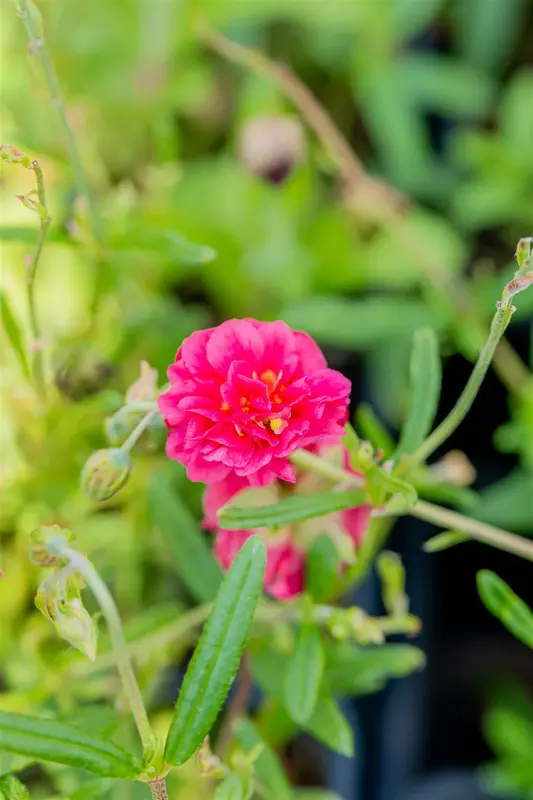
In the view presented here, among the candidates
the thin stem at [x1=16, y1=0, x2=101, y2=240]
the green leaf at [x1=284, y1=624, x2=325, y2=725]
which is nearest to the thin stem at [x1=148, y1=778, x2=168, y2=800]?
the green leaf at [x1=284, y1=624, x2=325, y2=725]

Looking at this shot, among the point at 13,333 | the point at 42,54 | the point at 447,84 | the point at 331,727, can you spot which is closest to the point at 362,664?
the point at 331,727

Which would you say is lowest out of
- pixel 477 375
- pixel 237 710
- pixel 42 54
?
pixel 237 710

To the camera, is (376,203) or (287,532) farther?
(376,203)

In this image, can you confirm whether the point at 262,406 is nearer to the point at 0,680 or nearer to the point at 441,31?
the point at 0,680

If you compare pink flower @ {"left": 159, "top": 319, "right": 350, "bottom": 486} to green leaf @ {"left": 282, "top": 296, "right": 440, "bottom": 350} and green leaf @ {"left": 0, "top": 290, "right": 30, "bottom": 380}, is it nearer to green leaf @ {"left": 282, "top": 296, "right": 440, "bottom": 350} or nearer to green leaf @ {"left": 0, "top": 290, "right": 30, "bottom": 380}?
green leaf @ {"left": 0, "top": 290, "right": 30, "bottom": 380}

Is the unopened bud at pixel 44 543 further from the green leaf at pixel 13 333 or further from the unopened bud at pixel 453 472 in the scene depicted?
the unopened bud at pixel 453 472

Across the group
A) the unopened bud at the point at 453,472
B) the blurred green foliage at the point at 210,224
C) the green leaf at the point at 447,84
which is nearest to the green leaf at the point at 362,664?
the blurred green foliage at the point at 210,224

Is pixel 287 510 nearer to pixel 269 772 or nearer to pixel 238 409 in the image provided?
pixel 238 409
